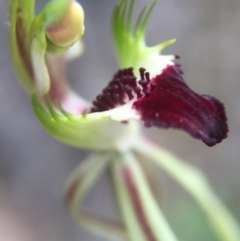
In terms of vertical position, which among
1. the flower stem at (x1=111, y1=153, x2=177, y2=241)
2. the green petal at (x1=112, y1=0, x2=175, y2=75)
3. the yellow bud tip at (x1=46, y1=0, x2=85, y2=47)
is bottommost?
the flower stem at (x1=111, y1=153, x2=177, y2=241)

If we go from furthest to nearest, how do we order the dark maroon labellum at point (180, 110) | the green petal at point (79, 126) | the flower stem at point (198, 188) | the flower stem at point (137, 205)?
the flower stem at point (198, 188), the flower stem at point (137, 205), the green petal at point (79, 126), the dark maroon labellum at point (180, 110)

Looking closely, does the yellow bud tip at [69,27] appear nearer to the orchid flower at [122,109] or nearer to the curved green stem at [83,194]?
the orchid flower at [122,109]

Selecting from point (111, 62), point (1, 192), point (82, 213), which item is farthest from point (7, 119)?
point (82, 213)

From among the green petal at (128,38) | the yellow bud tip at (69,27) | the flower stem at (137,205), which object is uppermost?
the green petal at (128,38)

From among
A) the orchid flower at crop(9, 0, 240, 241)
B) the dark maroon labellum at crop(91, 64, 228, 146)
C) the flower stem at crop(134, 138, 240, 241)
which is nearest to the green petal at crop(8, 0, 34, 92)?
the orchid flower at crop(9, 0, 240, 241)

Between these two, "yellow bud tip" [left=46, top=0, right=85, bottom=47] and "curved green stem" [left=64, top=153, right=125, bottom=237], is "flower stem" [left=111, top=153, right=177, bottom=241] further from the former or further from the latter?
"yellow bud tip" [left=46, top=0, right=85, bottom=47]

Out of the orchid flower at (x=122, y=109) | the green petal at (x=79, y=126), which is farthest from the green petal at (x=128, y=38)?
the green petal at (x=79, y=126)

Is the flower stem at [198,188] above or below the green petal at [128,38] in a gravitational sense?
below

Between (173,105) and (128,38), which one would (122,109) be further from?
(128,38)
